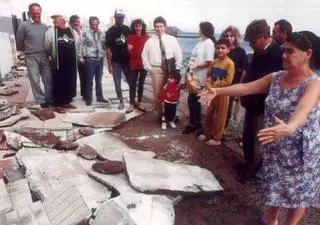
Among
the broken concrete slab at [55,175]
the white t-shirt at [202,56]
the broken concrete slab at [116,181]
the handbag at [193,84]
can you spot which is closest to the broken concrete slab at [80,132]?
the broken concrete slab at [55,175]

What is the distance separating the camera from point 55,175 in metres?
3.71

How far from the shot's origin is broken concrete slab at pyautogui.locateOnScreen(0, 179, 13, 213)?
2958 millimetres

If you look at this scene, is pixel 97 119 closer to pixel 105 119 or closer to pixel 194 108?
pixel 105 119

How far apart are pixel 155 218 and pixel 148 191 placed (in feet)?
1.72

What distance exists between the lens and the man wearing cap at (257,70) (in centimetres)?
360

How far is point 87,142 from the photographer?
4973mm

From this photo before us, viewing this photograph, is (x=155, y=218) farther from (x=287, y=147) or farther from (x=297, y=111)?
(x=297, y=111)

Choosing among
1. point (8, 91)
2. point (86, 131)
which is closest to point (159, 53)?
point (86, 131)

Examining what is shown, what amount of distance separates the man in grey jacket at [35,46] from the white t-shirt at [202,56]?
3071 mm

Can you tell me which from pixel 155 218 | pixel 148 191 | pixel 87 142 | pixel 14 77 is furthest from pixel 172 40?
pixel 14 77

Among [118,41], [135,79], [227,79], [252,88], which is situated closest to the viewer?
[252,88]

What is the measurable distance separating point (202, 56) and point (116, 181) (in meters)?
2.72

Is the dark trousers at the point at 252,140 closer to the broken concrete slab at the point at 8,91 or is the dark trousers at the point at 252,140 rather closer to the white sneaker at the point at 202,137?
the white sneaker at the point at 202,137

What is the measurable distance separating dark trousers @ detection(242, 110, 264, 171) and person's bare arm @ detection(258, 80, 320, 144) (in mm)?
1495
